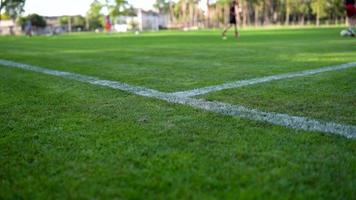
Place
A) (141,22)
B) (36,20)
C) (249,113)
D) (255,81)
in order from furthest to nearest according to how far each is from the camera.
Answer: (141,22), (36,20), (255,81), (249,113)

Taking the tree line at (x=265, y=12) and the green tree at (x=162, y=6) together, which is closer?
the tree line at (x=265, y=12)

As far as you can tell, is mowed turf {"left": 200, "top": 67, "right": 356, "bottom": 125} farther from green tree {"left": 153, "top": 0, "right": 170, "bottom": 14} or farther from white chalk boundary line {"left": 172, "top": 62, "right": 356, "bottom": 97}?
green tree {"left": 153, "top": 0, "right": 170, "bottom": 14}

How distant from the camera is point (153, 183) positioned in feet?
9.08

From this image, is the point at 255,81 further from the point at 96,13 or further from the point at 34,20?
the point at 34,20

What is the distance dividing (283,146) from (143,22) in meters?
126

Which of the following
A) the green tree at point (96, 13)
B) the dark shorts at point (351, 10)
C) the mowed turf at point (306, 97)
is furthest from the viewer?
the green tree at point (96, 13)

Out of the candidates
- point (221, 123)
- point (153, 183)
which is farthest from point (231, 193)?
point (221, 123)

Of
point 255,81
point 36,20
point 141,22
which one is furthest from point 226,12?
point 255,81

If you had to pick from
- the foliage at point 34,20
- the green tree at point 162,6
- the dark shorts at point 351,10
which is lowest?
the dark shorts at point 351,10

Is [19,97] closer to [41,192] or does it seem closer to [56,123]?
[56,123]

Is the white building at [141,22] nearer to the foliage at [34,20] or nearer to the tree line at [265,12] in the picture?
the tree line at [265,12]

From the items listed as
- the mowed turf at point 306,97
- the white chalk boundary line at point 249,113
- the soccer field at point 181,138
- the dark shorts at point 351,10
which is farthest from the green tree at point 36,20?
the mowed turf at point 306,97

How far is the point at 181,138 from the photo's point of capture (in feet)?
12.4

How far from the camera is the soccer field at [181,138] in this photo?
2.73 m
